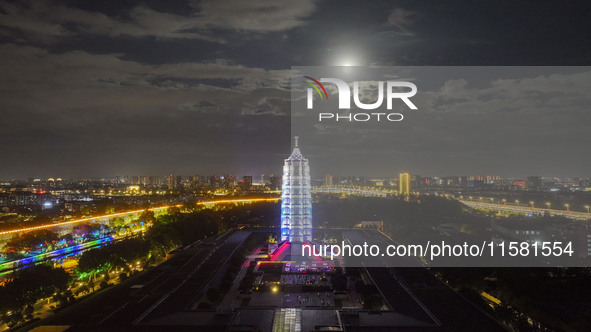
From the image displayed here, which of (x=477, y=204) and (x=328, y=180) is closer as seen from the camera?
(x=477, y=204)

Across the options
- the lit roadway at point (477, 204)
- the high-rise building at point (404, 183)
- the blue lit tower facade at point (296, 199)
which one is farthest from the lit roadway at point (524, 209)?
the blue lit tower facade at point (296, 199)

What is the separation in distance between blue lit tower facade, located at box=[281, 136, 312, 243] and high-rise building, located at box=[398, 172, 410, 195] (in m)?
14.6

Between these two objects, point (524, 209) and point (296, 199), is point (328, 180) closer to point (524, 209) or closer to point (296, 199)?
point (524, 209)

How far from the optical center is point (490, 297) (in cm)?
971

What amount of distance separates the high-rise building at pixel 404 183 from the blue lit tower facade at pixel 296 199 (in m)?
14.6

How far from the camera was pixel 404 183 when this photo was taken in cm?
2814

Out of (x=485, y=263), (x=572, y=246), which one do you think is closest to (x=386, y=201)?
(x=572, y=246)

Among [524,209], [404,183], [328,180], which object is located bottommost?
[524,209]

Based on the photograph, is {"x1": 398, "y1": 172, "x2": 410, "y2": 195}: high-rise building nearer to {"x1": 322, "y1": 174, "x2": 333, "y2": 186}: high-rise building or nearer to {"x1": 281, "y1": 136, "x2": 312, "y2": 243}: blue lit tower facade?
{"x1": 322, "y1": 174, "x2": 333, "y2": 186}: high-rise building

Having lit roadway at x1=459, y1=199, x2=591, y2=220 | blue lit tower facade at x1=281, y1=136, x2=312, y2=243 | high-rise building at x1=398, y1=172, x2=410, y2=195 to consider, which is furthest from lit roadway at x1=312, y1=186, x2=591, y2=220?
blue lit tower facade at x1=281, y1=136, x2=312, y2=243

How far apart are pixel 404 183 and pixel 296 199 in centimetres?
1562

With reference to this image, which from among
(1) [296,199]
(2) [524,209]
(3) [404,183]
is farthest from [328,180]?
(1) [296,199]

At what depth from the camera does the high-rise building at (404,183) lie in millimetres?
27494

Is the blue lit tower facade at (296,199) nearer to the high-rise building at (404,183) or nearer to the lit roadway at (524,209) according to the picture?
the lit roadway at (524,209)
